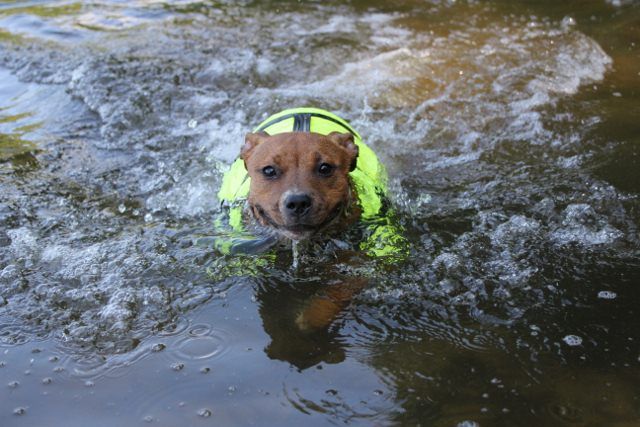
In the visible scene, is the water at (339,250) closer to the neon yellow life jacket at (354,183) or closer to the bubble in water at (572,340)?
the bubble in water at (572,340)

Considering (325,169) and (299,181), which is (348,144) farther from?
(299,181)

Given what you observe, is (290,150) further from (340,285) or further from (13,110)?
(13,110)

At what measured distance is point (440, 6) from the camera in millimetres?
10578

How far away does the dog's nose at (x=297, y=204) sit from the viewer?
422cm

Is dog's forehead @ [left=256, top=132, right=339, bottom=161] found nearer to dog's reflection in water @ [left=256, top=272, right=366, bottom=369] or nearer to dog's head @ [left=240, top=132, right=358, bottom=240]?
dog's head @ [left=240, top=132, right=358, bottom=240]

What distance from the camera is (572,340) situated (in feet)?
12.3

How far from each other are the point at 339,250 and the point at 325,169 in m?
0.59

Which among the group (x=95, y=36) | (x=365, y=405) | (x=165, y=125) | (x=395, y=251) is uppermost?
(x=95, y=36)

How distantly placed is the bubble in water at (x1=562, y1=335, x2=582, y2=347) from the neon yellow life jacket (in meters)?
1.33

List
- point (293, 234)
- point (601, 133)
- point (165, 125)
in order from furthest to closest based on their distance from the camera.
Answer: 1. point (165, 125)
2. point (601, 133)
3. point (293, 234)

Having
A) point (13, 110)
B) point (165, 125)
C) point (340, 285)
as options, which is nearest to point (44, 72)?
point (13, 110)

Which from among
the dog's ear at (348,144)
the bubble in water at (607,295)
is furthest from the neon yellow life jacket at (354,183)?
the bubble in water at (607,295)

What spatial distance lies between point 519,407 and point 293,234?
1.73 meters

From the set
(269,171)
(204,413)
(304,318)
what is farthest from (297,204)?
(204,413)
